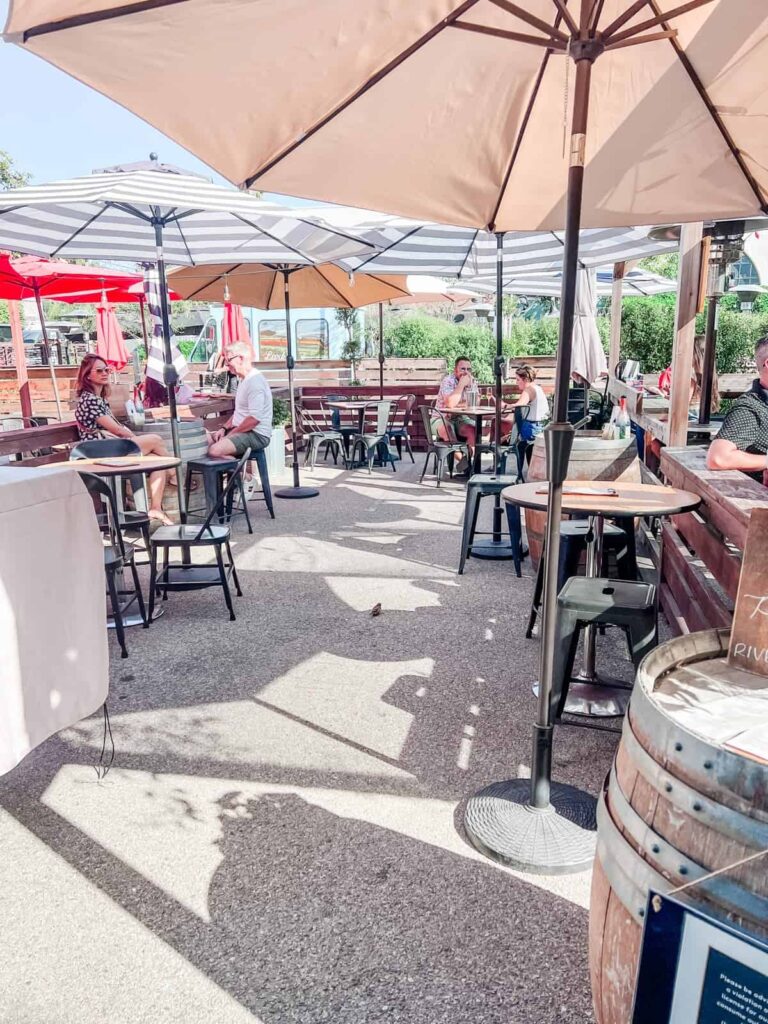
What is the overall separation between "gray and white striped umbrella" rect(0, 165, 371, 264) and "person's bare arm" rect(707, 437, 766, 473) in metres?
3.07

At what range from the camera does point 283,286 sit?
31.8 ft

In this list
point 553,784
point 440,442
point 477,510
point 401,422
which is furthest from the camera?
point 401,422

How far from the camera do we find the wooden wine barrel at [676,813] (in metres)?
1.00

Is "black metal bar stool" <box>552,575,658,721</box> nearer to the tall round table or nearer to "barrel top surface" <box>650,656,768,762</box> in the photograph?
the tall round table

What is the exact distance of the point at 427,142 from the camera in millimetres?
2881

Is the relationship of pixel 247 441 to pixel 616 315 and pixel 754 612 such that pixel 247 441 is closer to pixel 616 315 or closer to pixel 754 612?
pixel 616 315

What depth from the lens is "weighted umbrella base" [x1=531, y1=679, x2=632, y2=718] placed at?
3012mm

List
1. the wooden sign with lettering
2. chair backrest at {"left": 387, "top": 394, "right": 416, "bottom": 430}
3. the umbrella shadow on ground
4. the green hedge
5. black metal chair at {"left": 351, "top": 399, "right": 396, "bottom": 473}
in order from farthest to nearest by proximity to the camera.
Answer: the green hedge, chair backrest at {"left": 387, "top": 394, "right": 416, "bottom": 430}, black metal chair at {"left": 351, "top": 399, "right": 396, "bottom": 473}, the umbrella shadow on ground, the wooden sign with lettering

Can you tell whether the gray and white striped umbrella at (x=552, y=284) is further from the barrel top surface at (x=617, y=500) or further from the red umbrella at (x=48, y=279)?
the barrel top surface at (x=617, y=500)

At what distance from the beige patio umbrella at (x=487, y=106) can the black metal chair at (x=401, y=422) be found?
7350mm

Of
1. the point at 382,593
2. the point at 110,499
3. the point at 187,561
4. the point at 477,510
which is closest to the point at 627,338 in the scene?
the point at 477,510

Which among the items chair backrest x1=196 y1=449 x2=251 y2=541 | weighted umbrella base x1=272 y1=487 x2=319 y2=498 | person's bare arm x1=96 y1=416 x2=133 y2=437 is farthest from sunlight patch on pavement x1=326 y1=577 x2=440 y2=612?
weighted umbrella base x1=272 y1=487 x2=319 y2=498

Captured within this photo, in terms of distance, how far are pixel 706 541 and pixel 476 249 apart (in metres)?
5.77

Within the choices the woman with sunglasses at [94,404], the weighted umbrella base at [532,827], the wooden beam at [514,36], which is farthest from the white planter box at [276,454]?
the wooden beam at [514,36]
